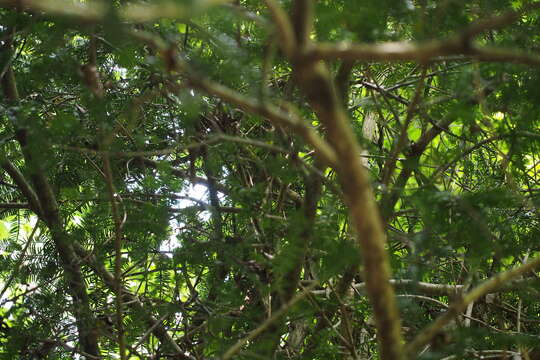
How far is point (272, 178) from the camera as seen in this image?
5.00 ft

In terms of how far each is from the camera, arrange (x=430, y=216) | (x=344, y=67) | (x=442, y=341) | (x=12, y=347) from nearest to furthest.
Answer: (x=442, y=341) < (x=430, y=216) < (x=344, y=67) < (x=12, y=347)

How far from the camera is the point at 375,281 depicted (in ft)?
2.23

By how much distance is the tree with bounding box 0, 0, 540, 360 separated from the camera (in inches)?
30.6

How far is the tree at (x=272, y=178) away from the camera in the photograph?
2.55ft

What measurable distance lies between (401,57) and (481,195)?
2.20 ft

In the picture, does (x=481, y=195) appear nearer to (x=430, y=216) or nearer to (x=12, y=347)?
(x=430, y=216)

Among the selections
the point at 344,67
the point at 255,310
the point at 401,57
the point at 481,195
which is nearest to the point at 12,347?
the point at 255,310

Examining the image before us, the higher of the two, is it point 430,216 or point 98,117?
point 98,117

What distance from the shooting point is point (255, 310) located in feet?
5.20

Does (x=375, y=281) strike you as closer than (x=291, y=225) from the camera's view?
Yes

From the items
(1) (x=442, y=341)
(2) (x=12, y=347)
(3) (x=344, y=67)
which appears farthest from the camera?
(2) (x=12, y=347)

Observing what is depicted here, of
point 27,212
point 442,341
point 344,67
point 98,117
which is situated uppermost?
point 27,212

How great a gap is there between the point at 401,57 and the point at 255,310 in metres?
1.08

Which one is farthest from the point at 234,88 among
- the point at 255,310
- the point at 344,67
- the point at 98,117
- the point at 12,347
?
the point at 12,347
